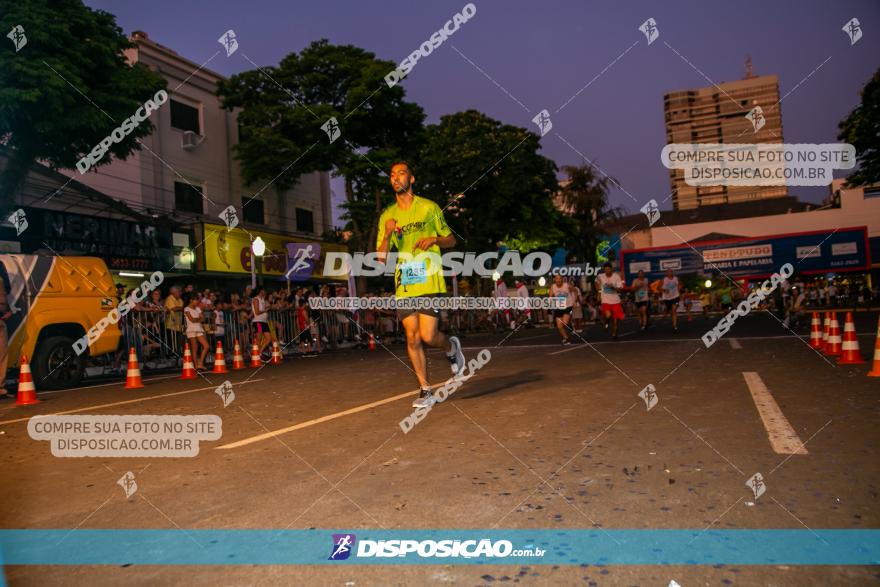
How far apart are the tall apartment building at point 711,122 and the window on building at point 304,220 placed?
498ft

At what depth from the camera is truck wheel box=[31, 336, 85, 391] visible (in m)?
10.1

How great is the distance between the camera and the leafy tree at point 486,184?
107 feet

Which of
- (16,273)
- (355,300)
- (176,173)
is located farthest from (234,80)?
(16,273)

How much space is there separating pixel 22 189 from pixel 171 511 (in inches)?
812

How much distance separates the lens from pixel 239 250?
27562 mm

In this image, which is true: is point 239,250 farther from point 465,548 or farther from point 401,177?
point 465,548

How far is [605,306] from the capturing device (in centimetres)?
1570

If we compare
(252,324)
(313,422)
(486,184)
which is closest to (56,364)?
(252,324)

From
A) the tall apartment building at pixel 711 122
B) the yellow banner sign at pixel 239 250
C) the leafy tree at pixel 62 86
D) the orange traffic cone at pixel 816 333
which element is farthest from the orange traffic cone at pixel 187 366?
the tall apartment building at pixel 711 122

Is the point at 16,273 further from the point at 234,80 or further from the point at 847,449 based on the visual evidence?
the point at 234,80

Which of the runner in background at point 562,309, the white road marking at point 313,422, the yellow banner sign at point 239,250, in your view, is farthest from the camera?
the yellow banner sign at point 239,250

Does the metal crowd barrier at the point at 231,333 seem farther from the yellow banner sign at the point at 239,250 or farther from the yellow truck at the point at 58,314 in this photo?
the yellow banner sign at the point at 239,250

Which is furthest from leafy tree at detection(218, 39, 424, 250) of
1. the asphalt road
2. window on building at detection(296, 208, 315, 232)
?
the asphalt road

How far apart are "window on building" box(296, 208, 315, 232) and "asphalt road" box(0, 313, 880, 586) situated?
27.6 meters
